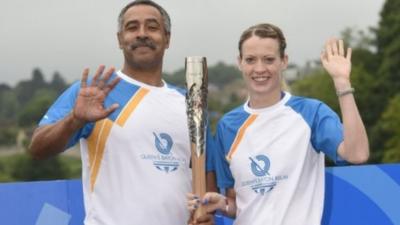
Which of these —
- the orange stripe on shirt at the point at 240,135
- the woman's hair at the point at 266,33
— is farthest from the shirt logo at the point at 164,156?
the woman's hair at the point at 266,33

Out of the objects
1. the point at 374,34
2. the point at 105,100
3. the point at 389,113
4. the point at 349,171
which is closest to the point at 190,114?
the point at 105,100

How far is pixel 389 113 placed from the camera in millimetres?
36125

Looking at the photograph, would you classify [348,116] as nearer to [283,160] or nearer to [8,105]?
[283,160]

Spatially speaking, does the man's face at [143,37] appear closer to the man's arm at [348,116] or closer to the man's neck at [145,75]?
the man's neck at [145,75]

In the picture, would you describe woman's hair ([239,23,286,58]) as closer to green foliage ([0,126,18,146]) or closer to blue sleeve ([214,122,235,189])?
blue sleeve ([214,122,235,189])

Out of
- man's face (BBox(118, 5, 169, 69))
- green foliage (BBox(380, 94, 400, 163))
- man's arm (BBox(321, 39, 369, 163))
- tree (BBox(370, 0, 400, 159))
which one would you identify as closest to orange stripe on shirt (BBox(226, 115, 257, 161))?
man's arm (BBox(321, 39, 369, 163))

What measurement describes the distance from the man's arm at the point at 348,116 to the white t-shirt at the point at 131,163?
0.94m

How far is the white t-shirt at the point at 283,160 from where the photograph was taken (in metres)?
4.42

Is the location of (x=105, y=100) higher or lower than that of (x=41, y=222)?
higher

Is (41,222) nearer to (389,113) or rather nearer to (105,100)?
(105,100)

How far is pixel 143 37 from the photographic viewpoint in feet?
15.5

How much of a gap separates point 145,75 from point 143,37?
0.23 meters

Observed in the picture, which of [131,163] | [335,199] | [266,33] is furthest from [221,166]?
[335,199]

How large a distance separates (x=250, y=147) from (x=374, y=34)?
4345 cm
